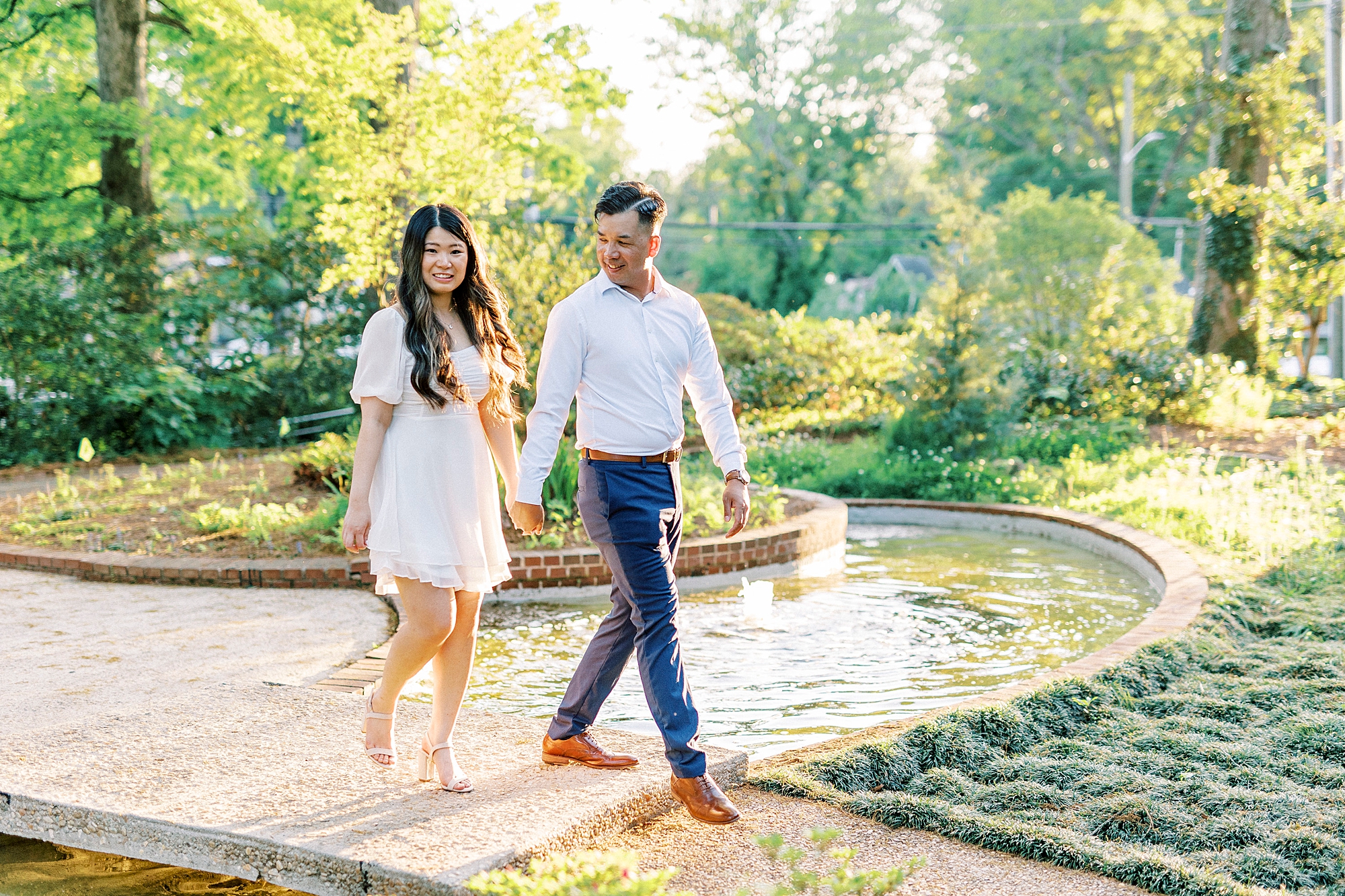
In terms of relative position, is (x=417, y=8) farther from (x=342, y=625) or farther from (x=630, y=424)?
(x=630, y=424)

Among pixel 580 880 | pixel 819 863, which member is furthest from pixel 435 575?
pixel 819 863

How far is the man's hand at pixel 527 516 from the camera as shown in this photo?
135 inches

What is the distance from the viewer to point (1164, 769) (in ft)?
13.0

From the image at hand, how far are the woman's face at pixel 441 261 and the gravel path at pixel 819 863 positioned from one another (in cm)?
172

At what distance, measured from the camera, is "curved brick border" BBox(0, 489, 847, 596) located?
23.5 feet

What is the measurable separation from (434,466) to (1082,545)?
6785 millimetres

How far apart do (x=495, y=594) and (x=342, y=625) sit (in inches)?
48.8

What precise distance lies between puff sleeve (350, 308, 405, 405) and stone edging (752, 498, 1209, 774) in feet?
5.76

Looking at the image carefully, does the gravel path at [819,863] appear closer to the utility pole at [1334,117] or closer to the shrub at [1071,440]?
the shrub at [1071,440]

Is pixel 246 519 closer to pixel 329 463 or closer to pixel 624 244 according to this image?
pixel 329 463

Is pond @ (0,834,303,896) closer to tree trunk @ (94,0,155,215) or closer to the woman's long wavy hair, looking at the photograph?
the woman's long wavy hair

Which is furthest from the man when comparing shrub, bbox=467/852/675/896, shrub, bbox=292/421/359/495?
shrub, bbox=292/421/359/495

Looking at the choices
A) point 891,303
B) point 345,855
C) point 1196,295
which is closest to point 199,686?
point 345,855

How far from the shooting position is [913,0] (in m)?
49.8
